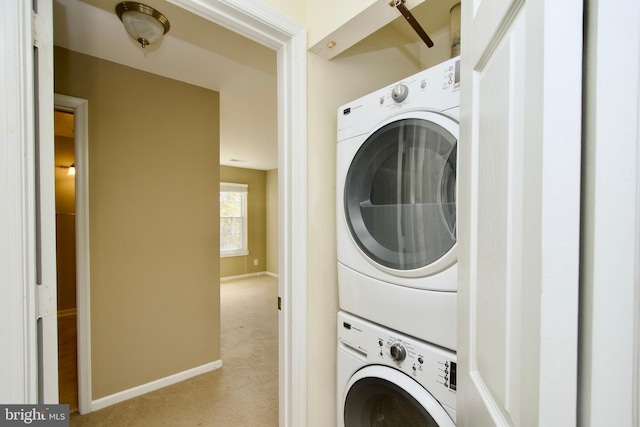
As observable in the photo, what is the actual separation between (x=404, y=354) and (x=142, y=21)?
2.05 m

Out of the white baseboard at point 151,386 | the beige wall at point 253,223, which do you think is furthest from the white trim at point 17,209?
the beige wall at point 253,223

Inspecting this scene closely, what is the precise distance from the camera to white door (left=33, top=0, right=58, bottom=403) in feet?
2.41

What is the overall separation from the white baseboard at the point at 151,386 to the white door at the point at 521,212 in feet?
7.80

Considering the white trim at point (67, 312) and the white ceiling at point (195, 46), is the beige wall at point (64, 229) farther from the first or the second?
the white ceiling at point (195, 46)

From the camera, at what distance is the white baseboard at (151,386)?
1.92 metres

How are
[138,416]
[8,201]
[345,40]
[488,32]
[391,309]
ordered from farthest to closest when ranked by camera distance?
1. [138,416]
2. [345,40]
3. [391,309]
4. [8,201]
5. [488,32]

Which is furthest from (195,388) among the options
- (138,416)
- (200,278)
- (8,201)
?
(8,201)

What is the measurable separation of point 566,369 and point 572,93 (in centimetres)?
30

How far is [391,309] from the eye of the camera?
1.04 meters

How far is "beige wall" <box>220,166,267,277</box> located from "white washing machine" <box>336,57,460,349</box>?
530 centimetres

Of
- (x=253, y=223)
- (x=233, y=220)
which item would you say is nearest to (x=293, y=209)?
(x=233, y=220)

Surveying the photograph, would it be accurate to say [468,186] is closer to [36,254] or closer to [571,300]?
[571,300]

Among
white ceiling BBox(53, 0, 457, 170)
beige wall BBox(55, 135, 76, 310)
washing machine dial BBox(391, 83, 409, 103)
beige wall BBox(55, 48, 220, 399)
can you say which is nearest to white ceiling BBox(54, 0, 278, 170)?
white ceiling BBox(53, 0, 457, 170)

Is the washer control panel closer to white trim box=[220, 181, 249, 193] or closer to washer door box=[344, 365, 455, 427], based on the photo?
washer door box=[344, 365, 455, 427]
